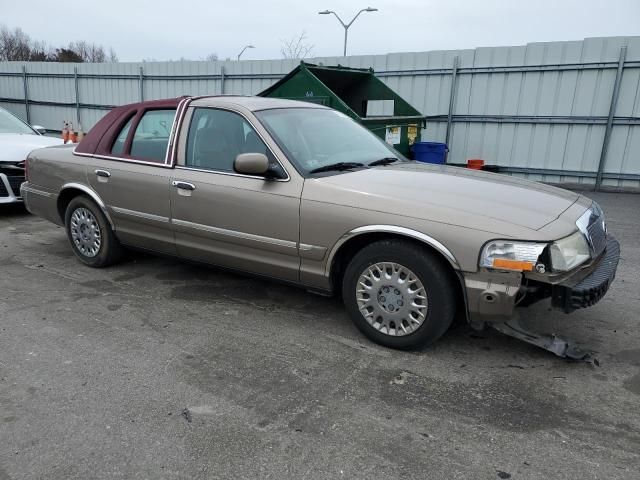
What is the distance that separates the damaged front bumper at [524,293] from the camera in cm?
299

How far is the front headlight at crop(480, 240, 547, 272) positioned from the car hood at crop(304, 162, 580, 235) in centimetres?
9

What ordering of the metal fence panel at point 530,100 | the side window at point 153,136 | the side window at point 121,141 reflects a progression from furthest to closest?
the metal fence panel at point 530,100, the side window at point 121,141, the side window at point 153,136

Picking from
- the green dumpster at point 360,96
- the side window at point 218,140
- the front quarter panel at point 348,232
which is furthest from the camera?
the green dumpster at point 360,96

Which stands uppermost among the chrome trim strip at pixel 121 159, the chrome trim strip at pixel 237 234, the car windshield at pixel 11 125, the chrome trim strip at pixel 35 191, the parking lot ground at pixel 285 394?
the car windshield at pixel 11 125

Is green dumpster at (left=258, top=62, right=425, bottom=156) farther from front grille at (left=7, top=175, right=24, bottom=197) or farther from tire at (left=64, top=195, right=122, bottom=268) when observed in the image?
tire at (left=64, top=195, right=122, bottom=268)

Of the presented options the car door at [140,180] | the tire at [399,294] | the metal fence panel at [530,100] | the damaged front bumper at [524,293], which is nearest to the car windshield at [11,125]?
the car door at [140,180]

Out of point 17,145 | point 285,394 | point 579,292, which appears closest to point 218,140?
point 285,394

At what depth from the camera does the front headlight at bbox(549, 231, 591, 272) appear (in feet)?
9.73

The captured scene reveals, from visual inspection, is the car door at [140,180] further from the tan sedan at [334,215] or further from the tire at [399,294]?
the tire at [399,294]

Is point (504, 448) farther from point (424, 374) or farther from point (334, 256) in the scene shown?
point (334, 256)

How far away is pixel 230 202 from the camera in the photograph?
12.9 ft

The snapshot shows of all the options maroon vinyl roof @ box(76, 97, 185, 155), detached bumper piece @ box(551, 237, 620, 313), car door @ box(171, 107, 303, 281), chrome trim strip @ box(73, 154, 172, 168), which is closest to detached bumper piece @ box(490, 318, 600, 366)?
detached bumper piece @ box(551, 237, 620, 313)

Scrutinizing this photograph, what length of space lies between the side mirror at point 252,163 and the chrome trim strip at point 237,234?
19.8 inches

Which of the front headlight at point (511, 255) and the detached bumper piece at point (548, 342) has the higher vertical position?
the front headlight at point (511, 255)
